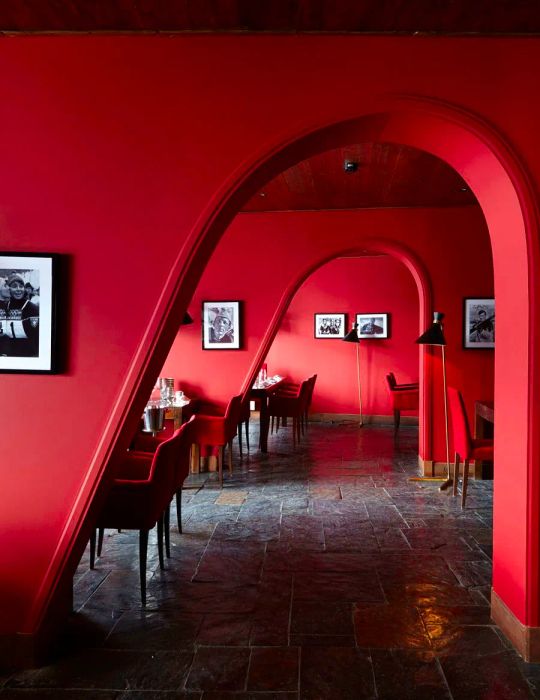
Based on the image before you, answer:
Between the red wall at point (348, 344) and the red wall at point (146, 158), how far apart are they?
7486 mm

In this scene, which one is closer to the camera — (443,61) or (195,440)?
(443,61)

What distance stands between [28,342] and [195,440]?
10.3ft

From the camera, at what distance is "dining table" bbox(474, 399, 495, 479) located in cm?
540

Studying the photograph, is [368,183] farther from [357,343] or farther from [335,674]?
[357,343]

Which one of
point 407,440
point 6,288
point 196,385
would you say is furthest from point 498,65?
point 407,440

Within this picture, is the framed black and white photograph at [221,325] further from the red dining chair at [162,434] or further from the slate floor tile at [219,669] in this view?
the slate floor tile at [219,669]

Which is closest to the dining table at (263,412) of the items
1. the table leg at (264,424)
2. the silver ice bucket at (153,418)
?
the table leg at (264,424)

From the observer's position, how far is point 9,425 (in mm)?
2682

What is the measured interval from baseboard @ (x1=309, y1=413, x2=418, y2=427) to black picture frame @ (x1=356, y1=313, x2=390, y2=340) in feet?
5.16

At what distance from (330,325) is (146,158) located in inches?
313

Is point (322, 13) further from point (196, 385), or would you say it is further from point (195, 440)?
point (196, 385)

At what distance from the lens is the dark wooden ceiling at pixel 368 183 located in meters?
4.66

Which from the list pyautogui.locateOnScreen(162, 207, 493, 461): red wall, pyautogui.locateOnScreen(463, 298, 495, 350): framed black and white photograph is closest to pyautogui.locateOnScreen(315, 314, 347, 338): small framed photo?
pyautogui.locateOnScreen(162, 207, 493, 461): red wall

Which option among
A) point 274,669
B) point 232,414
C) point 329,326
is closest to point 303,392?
point 232,414
